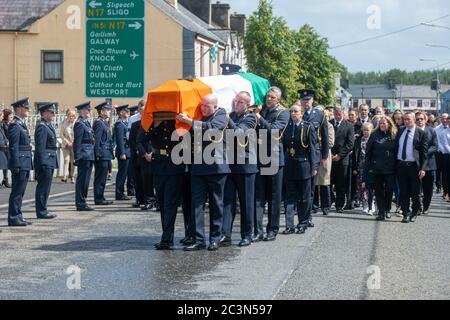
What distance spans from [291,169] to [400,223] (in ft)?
9.78

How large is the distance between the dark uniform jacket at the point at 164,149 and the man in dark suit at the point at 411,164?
5.87 meters

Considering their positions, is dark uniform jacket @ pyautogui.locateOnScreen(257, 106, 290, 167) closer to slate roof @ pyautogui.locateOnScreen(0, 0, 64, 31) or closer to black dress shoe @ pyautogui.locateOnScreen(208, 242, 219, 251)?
black dress shoe @ pyautogui.locateOnScreen(208, 242, 219, 251)

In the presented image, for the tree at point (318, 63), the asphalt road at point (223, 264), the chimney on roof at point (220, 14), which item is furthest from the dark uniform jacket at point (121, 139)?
the tree at point (318, 63)

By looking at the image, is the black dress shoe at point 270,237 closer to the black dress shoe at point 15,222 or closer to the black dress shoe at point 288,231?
the black dress shoe at point 288,231

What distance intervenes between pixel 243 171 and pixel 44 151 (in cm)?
471

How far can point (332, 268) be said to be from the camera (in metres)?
11.1

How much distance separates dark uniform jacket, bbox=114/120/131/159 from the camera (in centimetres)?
2002

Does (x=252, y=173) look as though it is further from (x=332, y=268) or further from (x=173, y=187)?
(x=332, y=268)

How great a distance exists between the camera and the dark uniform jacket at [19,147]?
1544 cm

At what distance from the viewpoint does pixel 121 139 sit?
789 inches

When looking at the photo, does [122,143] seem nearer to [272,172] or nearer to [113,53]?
[113,53]

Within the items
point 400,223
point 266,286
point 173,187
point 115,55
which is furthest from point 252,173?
point 115,55

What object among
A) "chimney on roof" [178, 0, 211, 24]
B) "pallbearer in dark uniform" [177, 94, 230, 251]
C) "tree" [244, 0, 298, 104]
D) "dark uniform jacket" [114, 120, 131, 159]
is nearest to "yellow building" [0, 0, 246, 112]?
"tree" [244, 0, 298, 104]

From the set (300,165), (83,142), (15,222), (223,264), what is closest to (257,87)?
(300,165)
